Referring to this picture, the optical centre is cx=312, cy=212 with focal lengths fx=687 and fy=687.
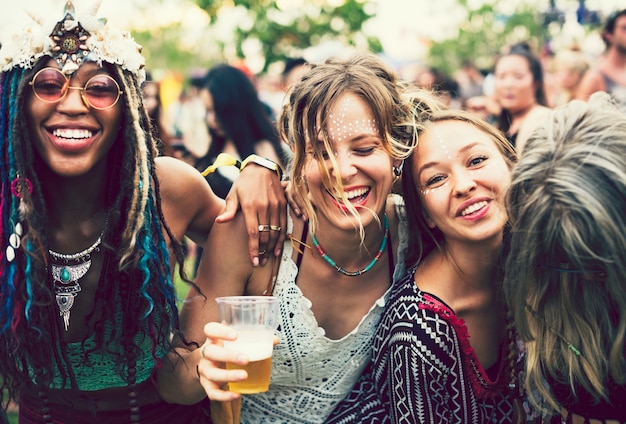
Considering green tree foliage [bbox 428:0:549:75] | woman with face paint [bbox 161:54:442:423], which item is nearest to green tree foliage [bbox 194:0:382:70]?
woman with face paint [bbox 161:54:442:423]

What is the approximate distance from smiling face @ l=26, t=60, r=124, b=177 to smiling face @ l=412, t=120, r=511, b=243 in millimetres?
1240

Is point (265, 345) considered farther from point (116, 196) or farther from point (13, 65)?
point (13, 65)

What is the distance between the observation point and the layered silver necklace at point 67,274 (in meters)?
2.54

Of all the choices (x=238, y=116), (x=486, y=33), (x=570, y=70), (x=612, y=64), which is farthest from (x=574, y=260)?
(x=486, y=33)

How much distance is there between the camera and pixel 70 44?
2.37 metres

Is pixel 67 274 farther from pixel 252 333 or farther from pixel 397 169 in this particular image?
pixel 397 169

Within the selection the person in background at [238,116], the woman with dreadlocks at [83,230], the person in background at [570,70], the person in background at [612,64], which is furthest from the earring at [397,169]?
the person in background at [570,70]

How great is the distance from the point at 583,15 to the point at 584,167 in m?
14.4

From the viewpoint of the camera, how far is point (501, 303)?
9.17 ft

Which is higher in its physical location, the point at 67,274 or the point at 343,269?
the point at 67,274

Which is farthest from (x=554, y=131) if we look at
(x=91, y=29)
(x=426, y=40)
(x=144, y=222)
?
(x=426, y=40)

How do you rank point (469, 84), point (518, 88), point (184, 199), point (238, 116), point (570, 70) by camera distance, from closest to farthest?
point (184, 199)
point (238, 116)
point (518, 88)
point (570, 70)
point (469, 84)

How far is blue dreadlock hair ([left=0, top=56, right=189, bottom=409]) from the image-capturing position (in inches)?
93.3

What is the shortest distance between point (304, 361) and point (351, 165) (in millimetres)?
857
